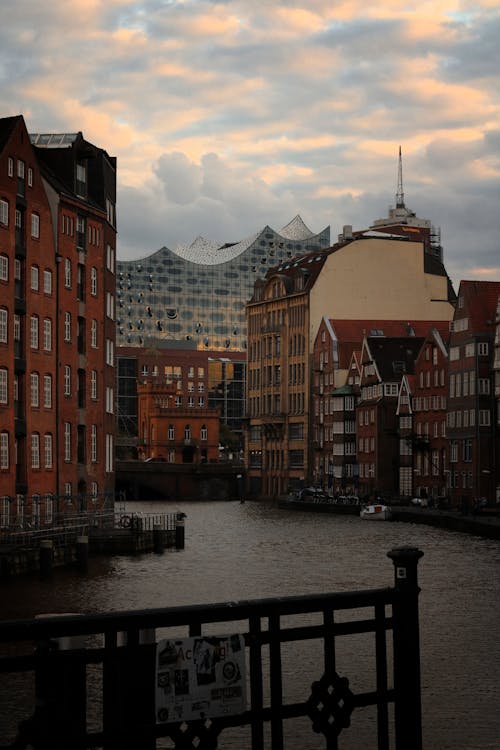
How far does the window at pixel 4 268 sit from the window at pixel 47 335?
5085 millimetres

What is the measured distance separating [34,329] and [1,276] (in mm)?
4542

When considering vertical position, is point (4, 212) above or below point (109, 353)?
above

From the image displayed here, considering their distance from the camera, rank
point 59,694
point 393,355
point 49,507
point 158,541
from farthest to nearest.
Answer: point 393,355 < point 49,507 < point 158,541 < point 59,694

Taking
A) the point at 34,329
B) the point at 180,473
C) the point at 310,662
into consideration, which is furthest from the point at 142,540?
the point at 180,473

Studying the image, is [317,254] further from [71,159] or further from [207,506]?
[71,159]

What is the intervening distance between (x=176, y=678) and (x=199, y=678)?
0.58ft

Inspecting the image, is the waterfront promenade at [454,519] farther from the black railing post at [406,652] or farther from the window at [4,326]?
the black railing post at [406,652]

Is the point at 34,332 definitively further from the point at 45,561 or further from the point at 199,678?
the point at 199,678

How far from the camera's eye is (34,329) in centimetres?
6306

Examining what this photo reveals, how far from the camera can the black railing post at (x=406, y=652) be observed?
33.6ft

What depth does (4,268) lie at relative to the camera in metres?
59.6

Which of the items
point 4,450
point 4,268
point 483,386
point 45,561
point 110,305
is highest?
point 110,305

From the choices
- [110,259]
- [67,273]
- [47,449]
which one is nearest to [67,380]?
[47,449]

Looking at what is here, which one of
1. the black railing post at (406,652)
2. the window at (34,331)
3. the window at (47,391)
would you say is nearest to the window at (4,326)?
the window at (34,331)
